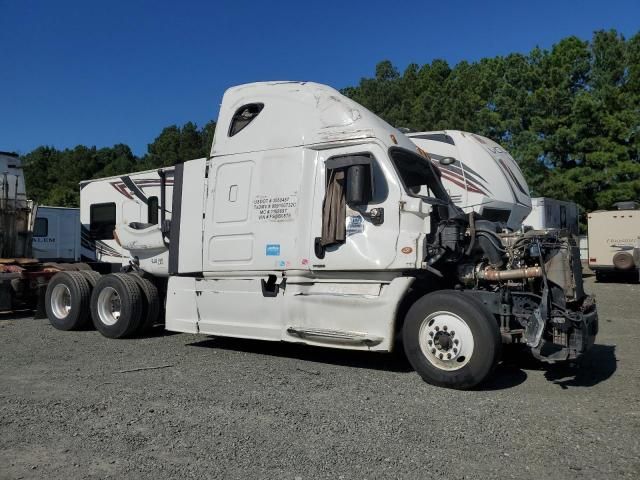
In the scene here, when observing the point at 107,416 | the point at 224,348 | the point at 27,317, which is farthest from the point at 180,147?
the point at 107,416

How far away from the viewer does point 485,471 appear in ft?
13.0

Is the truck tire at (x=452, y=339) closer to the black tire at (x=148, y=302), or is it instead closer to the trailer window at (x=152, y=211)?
the black tire at (x=148, y=302)

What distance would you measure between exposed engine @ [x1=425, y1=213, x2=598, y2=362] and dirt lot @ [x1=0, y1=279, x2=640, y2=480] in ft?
1.94

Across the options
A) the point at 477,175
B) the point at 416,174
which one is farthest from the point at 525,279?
the point at 477,175

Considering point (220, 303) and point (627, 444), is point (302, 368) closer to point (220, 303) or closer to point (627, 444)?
point (220, 303)

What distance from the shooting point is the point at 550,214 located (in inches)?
870

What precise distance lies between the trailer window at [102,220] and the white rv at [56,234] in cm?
778

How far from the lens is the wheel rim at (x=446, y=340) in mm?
6059

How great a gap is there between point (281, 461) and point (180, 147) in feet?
164

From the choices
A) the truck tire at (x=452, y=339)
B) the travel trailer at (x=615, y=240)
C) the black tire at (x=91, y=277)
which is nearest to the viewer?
the truck tire at (x=452, y=339)

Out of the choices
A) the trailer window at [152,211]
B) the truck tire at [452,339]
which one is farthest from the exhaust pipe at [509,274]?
the trailer window at [152,211]

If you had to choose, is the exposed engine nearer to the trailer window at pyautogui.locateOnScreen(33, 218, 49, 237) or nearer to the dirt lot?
the dirt lot

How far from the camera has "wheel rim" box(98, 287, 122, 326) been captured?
968 cm

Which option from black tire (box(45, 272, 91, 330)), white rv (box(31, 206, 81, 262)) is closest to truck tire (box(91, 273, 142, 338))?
black tire (box(45, 272, 91, 330))
